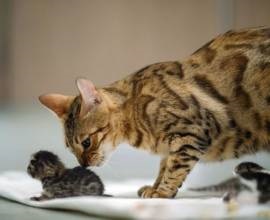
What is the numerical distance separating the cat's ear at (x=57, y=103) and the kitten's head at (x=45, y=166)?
0.39 ft

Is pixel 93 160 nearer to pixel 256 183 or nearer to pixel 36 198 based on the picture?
pixel 36 198

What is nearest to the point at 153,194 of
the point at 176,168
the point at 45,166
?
the point at 176,168

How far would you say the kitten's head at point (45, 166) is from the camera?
5.50 feet

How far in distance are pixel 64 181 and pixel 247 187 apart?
466 mm

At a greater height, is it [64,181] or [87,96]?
[87,96]

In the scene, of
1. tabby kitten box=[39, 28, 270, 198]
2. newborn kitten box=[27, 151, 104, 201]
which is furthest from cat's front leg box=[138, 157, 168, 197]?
newborn kitten box=[27, 151, 104, 201]

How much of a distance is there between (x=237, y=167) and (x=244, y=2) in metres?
0.73

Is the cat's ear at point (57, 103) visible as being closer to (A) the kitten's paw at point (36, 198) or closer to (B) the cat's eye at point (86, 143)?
(B) the cat's eye at point (86, 143)

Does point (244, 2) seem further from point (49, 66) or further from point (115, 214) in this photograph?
point (115, 214)

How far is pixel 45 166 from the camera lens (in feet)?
5.62

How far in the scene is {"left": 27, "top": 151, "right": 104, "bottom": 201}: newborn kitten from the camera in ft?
5.31

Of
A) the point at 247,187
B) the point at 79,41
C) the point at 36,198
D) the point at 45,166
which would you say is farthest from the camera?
the point at 79,41

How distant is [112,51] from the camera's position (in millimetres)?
2486

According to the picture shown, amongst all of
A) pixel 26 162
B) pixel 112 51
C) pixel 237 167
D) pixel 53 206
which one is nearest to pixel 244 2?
pixel 112 51
